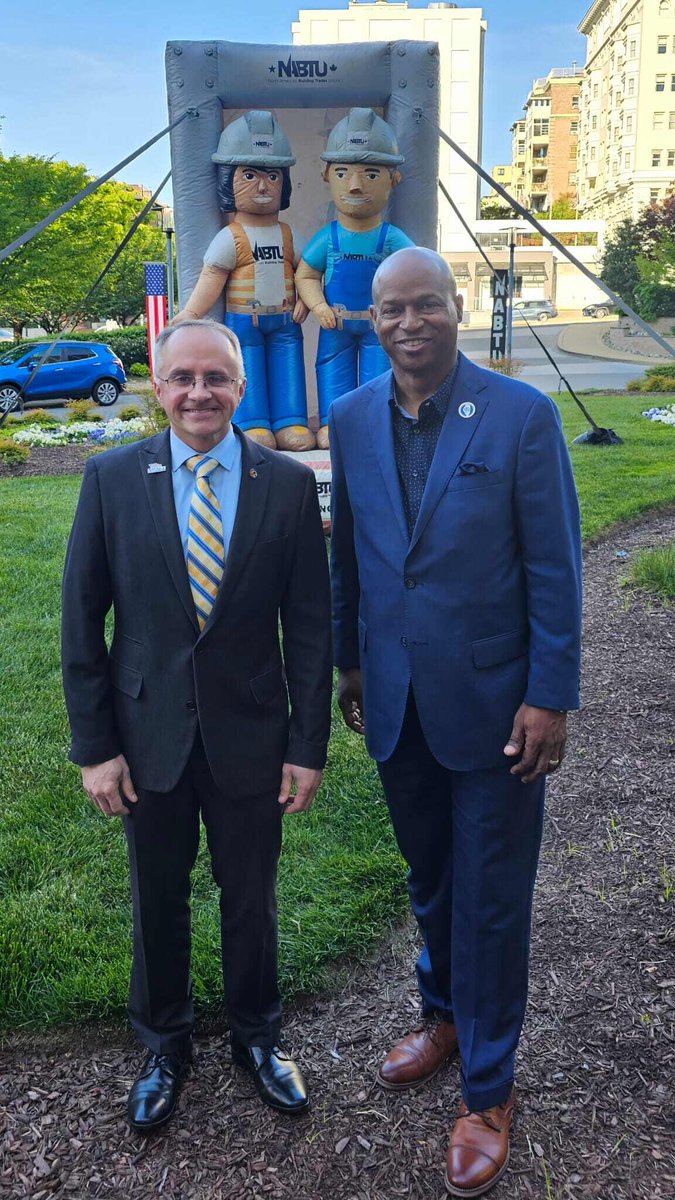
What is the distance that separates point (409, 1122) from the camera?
8.90 feet

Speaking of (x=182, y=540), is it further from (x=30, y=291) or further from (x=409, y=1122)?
(x=30, y=291)

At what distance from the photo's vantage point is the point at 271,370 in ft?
23.0

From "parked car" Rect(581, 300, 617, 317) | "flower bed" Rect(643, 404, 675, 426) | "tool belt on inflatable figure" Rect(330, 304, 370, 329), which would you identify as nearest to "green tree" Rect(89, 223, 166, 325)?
"parked car" Rect(581, 300, 617, 317)

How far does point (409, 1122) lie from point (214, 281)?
5340mm

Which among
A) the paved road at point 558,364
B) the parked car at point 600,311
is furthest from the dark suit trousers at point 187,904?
the parked car at point 600,311

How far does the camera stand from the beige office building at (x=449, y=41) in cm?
7369

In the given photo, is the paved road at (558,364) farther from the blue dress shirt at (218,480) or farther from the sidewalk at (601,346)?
the blue dress shirt at (218,480)

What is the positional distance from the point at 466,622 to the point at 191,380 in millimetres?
921

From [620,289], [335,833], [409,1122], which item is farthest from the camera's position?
[620,289]

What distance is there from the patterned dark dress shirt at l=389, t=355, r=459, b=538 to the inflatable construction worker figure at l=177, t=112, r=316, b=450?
4.10 m

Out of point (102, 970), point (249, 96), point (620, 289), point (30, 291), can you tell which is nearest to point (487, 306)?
point (620, 289)

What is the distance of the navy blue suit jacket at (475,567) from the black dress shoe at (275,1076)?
3.34 feet

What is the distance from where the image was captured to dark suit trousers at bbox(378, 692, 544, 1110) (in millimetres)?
2545

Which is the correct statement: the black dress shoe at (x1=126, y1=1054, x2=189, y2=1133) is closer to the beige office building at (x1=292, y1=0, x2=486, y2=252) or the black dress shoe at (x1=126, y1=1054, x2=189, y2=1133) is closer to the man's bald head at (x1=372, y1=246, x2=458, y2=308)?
the man's bald head at (x1=372, y1=246, x2=458, y2=308)
